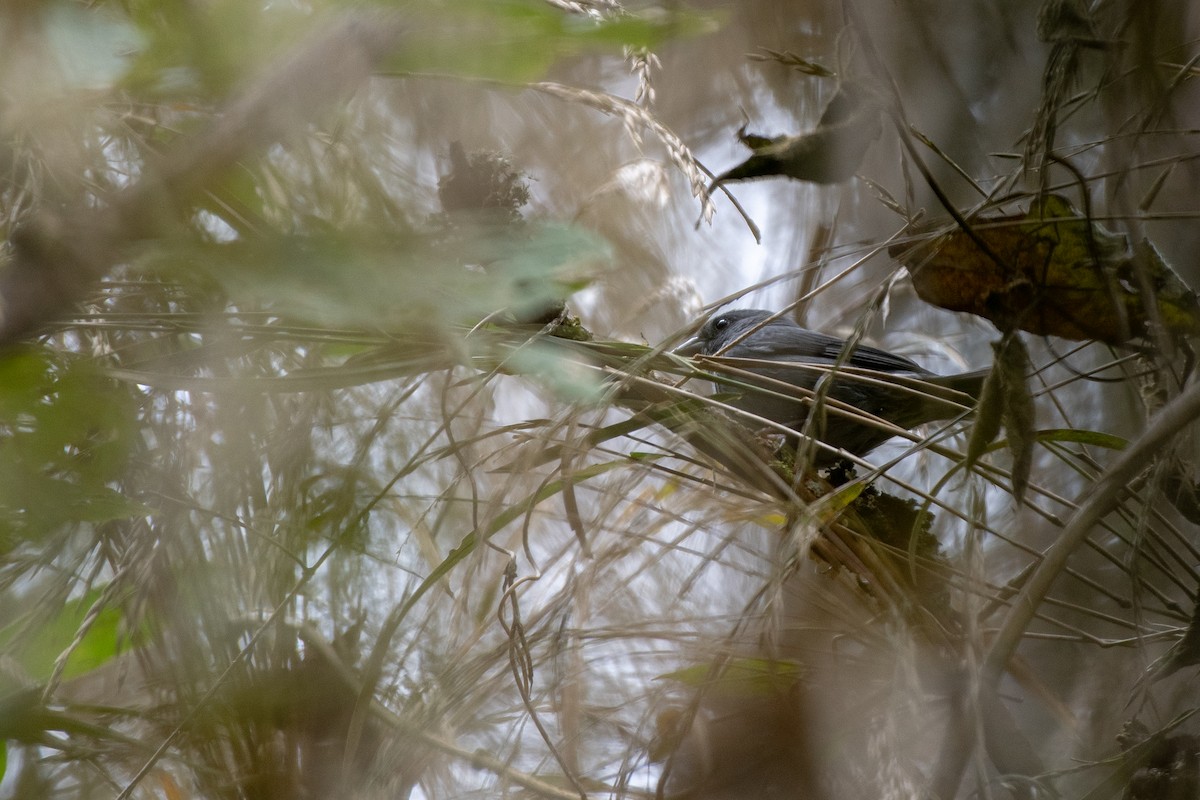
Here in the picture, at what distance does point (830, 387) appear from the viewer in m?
2.16

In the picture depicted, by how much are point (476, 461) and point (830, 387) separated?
955 millimetres

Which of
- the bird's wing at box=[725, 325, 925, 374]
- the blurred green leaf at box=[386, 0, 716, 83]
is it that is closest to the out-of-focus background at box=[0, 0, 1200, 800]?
the blurred green leaf at box=[386, 0, 716, 83]

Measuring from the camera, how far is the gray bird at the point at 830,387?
5.19ft

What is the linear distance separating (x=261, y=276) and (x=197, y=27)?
191mm

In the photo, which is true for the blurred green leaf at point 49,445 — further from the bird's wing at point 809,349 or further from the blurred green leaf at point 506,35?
the bird's wing at point 809,349

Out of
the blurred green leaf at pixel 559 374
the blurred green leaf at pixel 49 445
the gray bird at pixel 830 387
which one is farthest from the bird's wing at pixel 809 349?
the blurred green leaf at pixel 49 445

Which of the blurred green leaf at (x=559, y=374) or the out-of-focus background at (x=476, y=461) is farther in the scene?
the blurred green leaf at (x=559, y=374)

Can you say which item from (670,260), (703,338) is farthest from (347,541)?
(703,338)

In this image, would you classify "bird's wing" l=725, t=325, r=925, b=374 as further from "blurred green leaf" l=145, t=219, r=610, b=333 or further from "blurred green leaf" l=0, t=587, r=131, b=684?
"blurred green leaf" l=145, t=219, r=610, b=333

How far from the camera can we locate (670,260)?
116 inches

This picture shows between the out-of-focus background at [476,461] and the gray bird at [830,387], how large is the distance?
0.52ft

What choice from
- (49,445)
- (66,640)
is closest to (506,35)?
(49,445)

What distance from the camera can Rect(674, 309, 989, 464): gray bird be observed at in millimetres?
1581

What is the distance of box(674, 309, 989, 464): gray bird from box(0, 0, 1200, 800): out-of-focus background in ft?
0.52
